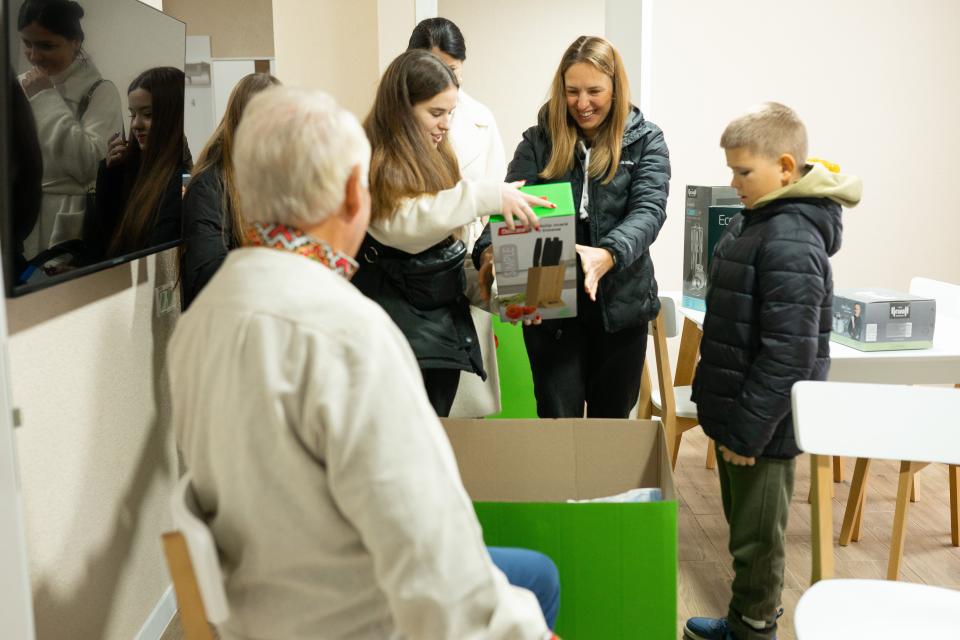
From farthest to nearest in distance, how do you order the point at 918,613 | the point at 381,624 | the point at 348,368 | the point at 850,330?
1. the point at 850,330
2. the point at 918,613
3. the point at 381,624
4. the point at 348,368

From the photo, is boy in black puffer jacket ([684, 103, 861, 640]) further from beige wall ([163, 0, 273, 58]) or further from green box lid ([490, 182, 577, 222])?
beige wall ([163, 0, 273, 58])

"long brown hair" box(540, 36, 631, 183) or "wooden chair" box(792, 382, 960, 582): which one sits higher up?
"long brown hair" box(540, 36, 631, 183)

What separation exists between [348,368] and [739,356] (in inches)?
48.2

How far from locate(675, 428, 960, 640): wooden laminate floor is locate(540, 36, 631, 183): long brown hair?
4.16 feet

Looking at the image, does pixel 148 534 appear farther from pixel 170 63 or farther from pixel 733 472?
pixel 733 472

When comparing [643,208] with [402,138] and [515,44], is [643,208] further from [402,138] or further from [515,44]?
[515,44]

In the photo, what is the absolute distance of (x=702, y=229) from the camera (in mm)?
3271

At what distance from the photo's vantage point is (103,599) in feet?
6.55

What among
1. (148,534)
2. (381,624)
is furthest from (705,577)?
(381,624)

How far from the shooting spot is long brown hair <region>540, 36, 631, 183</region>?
229cm

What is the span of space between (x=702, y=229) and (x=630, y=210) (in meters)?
1.01

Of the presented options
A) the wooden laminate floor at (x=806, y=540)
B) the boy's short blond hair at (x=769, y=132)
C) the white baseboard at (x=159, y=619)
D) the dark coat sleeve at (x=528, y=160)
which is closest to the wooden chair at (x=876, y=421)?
the boy's short blond hair at (x=769, y=132)

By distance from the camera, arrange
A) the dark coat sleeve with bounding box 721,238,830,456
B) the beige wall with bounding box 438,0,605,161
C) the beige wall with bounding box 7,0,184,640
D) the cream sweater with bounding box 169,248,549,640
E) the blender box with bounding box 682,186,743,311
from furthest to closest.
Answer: the beige wall with bounding box 438,0,605,161, the blender box with bounding box 682,186,743,311, the dark coat sleeve with bounding box 721,238,830,456, the beige wall with bounding box 7,0,184,640, the cream sweater with bounding box 169,248,549,640

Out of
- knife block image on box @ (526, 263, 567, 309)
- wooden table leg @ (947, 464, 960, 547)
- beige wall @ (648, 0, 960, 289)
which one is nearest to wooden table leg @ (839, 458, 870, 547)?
wooden table leg @ (947, 464, 960, 547)
